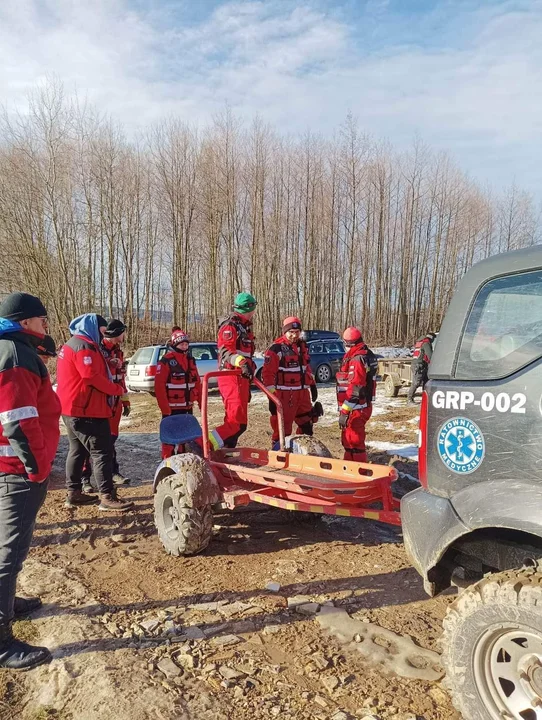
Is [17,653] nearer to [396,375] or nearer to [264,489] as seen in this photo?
[264,489]

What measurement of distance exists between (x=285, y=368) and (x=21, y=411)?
385cm

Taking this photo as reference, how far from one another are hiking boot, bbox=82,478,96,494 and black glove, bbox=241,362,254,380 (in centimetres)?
253

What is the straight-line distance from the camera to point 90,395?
525 centimetres

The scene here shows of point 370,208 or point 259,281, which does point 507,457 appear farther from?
point 370,208

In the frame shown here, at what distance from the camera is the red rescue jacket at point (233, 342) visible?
532cm

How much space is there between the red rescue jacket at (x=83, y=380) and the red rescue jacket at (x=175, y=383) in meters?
1.14

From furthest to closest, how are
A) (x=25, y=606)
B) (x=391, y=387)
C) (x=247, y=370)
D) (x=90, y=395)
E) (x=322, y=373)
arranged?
(x=322, y=373) → (x=391, y=387) → (x=90, y=395) → (x=247, y=370) → (x=25, y=606)

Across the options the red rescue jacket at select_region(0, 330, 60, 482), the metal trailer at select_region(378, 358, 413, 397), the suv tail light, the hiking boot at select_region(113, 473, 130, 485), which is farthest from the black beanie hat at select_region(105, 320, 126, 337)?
the metal trailer at select_region(378, 358, 413, 397)

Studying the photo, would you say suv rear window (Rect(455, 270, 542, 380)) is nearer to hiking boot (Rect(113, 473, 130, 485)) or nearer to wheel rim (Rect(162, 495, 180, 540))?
wheel rim (Rect(162, 495, 180, 540))

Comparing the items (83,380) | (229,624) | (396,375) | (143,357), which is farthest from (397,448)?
(143,357)

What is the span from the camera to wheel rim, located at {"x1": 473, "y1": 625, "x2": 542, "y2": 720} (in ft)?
6.44

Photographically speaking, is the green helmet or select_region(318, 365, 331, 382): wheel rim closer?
the green helmet

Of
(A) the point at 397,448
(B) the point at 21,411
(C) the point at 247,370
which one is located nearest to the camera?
(B) the point at 21,411

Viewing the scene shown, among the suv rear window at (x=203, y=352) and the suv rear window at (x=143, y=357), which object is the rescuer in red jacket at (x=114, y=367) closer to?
the suv rear window at (x=143, y=357)
